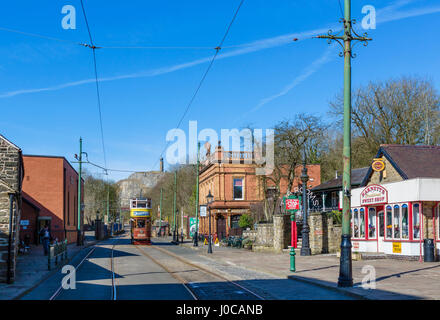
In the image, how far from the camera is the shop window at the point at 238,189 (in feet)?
184

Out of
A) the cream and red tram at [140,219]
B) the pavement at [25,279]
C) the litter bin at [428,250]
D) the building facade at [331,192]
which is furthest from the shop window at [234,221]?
the litter bin at [428,250]

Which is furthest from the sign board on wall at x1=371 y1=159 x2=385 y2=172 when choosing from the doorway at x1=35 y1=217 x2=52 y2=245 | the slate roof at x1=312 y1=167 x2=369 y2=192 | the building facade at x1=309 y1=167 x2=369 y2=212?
the doorway at x1=35 y1=217 x2=52 y2=245

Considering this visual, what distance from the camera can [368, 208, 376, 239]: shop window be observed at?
27.0 meters

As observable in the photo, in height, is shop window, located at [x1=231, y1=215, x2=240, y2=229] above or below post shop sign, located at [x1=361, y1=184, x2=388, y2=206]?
below

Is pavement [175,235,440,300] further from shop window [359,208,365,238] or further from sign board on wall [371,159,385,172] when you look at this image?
sign board on wall [371,159,385,172]

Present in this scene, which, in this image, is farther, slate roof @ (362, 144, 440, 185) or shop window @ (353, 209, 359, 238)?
shop window @ (353, 209, 359, 238)

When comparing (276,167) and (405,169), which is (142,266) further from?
(276,167)

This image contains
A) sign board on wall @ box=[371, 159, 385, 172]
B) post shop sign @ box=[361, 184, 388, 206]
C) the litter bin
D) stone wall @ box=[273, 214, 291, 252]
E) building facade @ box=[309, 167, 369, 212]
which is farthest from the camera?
building facade @ box=[309, 167, 369, 212]

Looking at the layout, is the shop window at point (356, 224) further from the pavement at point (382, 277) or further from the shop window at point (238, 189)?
the shop window at point (238, 189)

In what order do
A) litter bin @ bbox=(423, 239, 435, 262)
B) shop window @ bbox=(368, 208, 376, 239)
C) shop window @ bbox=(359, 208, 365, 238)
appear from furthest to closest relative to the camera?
shop window @ bbox=(359, 208, 365, 238)
shop window @ bbox=(368, 208, 376, 239)
litter bin @ bbox=(423, 239, 435, 262)

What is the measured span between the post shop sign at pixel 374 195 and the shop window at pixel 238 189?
29.1m

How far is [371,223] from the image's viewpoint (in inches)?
1078

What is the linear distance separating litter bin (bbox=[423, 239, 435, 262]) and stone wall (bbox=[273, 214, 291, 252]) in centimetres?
1018
